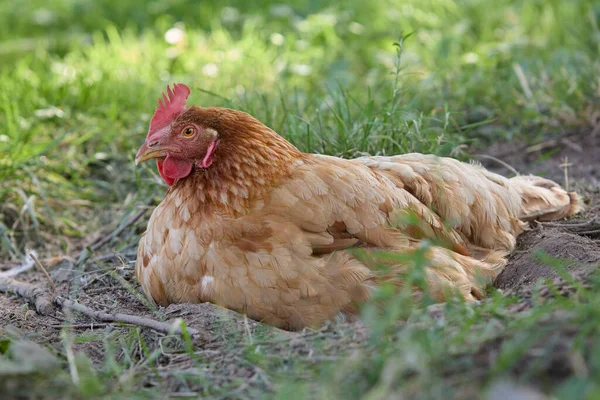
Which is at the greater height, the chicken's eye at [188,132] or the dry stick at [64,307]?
the chicken's eye at [188,132]

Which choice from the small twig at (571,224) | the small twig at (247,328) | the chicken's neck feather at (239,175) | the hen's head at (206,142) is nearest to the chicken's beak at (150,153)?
the hen's head at (206,142)

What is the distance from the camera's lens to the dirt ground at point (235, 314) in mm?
2340

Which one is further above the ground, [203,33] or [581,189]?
[203,33]

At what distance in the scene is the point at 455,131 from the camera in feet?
15.6

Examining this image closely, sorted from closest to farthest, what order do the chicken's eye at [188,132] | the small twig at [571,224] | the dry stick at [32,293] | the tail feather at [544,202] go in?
1. the chicken's eye at [188,132]
2. the dry stick at [32,293]
3. the small twig at [571,224]
4. the tail feather at [544,202]

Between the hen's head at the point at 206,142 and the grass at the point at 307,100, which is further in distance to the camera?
the hen's head at the point at 206,142

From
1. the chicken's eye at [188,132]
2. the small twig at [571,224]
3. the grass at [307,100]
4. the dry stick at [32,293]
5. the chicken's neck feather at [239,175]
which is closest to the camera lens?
the grass at [307,100]

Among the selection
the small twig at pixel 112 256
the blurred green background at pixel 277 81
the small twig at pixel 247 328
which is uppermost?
the blurred green background at pixel 277 81

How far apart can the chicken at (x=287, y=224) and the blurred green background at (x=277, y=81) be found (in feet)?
2.20

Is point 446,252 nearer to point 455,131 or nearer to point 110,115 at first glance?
point 455,131

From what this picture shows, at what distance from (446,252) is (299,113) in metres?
1.73

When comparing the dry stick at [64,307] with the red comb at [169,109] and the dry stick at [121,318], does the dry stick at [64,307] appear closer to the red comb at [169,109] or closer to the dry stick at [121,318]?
the dry stick at [121,318]

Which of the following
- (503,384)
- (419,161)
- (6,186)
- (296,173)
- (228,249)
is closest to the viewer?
(503,384)

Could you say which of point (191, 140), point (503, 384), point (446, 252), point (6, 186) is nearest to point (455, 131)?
point (446, 252)
